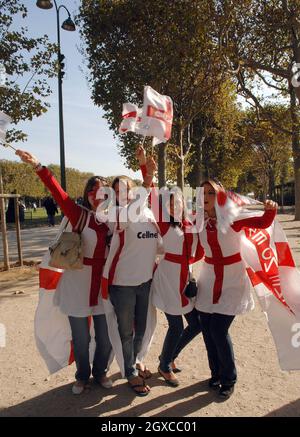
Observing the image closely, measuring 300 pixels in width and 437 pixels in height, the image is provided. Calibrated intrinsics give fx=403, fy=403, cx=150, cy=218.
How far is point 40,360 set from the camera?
4.54m

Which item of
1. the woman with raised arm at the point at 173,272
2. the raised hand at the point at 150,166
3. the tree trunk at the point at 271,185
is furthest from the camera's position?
the tree trunk at the point at 271,185

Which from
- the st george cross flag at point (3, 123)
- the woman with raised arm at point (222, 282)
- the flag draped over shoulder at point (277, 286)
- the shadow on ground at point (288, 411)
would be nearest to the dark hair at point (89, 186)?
the woman with raised arm at point (222, 282)

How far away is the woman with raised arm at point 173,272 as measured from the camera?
375 cm

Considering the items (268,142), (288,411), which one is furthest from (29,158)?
(268,142)

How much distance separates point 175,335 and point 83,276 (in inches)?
41.2

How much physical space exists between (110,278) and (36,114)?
7575 mm

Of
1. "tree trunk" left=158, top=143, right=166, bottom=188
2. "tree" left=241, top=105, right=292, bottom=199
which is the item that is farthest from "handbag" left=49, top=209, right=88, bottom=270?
"tree" left=241, top=105, right=292, bottom=199

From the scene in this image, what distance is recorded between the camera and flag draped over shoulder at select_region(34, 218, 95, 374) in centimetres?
393

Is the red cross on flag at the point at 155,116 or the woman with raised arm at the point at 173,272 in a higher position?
the red cross on flag at the point at 155,116

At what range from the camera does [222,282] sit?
11.9ft

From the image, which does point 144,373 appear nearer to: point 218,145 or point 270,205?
point 270,205

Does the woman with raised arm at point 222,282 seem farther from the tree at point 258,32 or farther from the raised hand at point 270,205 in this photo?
the tree at point 258,32

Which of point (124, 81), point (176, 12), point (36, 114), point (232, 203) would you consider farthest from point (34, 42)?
point (232, 203)

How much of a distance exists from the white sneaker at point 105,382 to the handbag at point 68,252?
1158mm
